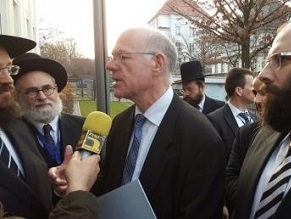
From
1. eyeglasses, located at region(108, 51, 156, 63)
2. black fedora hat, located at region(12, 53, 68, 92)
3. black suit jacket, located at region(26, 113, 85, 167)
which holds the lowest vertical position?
black suit jacket, located at region(26, 113, 85, 167)

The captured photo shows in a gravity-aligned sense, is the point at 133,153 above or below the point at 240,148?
above

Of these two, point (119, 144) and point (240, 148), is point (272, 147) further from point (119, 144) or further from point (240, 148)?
point (240, 148)

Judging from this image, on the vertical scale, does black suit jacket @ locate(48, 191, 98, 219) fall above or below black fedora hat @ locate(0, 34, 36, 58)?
below

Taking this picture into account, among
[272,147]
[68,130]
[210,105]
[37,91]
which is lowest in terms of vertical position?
[210,105]

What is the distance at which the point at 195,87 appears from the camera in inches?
234

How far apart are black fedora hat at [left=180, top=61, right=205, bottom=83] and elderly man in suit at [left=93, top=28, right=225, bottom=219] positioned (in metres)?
3.53

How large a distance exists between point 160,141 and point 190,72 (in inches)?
156

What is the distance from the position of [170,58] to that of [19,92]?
5.93 ft

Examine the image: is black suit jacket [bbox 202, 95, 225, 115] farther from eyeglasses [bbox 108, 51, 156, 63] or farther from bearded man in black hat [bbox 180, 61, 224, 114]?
eyeglasses [bbox 108, 51, 156, 63]

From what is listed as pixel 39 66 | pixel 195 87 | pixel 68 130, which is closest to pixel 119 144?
pixel 68 130

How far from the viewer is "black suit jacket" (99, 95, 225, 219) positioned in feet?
6.54

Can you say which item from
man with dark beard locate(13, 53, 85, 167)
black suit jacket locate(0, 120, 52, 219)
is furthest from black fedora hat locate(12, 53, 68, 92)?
black suit jacket locate(0, 120, 52, 219)

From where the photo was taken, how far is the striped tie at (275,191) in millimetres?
1754

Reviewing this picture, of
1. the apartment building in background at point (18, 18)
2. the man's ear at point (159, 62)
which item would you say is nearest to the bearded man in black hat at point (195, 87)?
the apartment building in background at point (18, 18)
